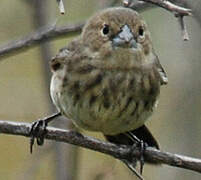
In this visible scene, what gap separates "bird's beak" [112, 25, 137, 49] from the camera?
17.7 ft

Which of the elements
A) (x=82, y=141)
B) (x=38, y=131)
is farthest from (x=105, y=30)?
(x=38, y=131)

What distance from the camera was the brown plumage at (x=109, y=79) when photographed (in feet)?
18.3

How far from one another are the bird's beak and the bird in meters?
0.01

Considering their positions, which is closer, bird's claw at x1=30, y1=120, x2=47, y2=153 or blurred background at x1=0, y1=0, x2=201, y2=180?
bird's claw at x1=30, y1=120, x2=47, y2=153

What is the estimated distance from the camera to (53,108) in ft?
21.4

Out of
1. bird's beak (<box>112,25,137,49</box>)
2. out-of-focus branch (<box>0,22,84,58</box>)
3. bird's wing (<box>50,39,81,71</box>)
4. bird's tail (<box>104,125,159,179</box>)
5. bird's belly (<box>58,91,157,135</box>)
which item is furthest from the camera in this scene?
bird's tail (<box>104,125,159,179</box>)

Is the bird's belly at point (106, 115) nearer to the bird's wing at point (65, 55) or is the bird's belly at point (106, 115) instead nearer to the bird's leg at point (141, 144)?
the bird's leg at point (141, 144)

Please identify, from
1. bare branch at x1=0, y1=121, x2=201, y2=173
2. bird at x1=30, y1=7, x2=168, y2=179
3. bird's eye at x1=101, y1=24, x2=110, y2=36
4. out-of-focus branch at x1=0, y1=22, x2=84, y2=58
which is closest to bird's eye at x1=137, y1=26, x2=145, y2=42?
bird at x1=30, y1=7, x2=168, y2=179

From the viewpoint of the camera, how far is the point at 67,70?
5.83m

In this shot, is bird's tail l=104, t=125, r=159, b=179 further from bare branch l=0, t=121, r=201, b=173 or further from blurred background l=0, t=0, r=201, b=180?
bare branch l=0, t=121, r=201, b=173

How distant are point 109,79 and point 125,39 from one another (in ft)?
1.26

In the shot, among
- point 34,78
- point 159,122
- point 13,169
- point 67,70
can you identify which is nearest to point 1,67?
point 34,78

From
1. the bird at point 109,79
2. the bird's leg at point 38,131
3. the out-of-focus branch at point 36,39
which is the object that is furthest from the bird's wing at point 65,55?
the bird's leg at point 38,131

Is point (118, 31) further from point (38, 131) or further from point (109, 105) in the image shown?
point (38, 131)
